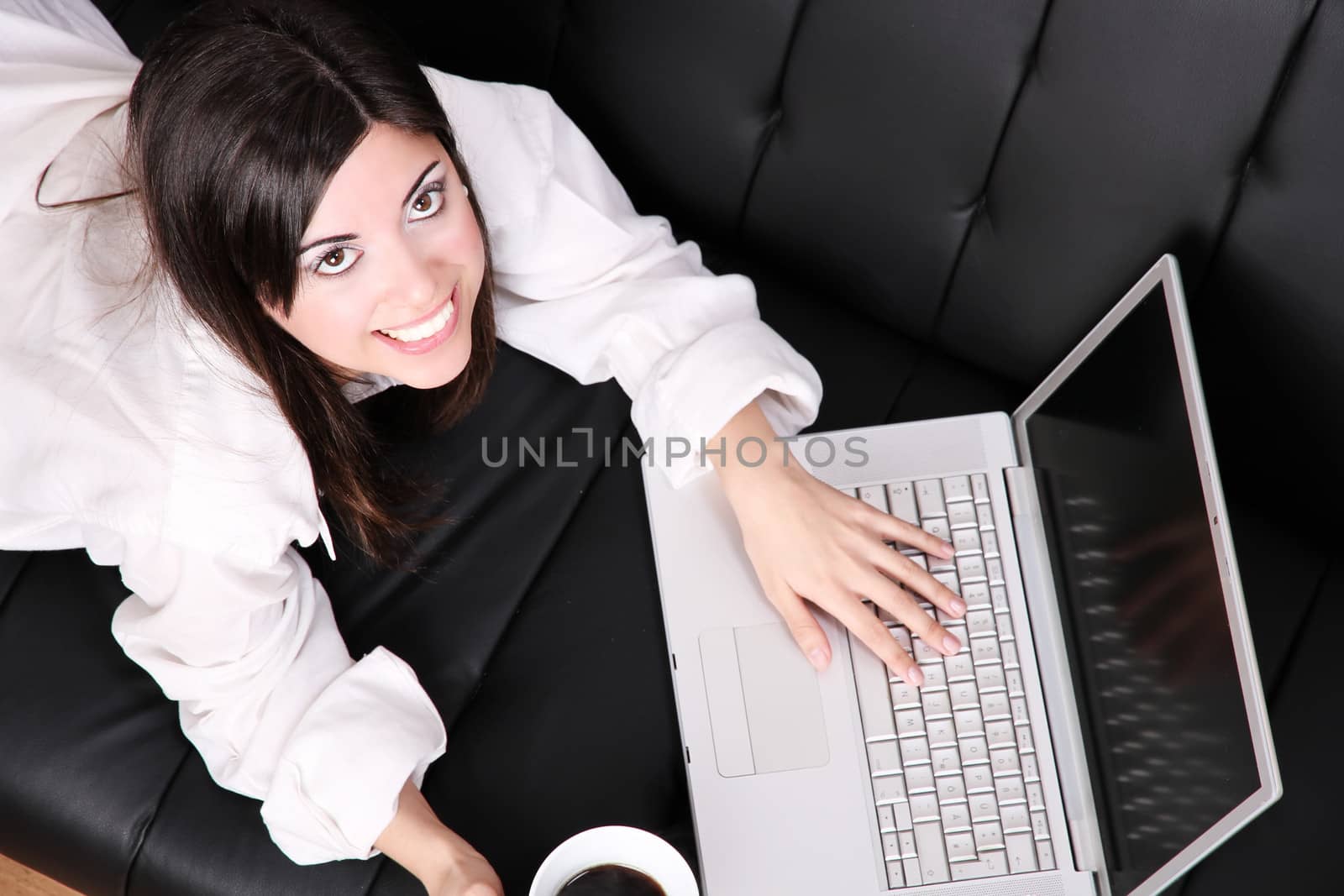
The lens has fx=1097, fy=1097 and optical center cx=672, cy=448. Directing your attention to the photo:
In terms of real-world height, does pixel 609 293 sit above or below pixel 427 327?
above

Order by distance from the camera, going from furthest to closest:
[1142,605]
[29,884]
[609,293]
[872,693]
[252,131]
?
[29,884]
[609,293]
[872,693]
[1142,605]
[252,131]

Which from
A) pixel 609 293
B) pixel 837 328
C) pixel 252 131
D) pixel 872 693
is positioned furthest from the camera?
pixel 837 328

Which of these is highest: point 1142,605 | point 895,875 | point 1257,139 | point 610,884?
point 1257,139

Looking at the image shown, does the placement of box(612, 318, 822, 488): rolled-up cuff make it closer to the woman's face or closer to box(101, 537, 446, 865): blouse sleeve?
the woman's face

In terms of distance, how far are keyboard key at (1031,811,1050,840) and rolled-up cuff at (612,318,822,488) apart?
421 mm

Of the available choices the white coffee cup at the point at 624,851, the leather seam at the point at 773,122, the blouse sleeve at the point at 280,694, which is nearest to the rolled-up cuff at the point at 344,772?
the blouse sleeve at the point at 280,694

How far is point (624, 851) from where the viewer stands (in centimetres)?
86

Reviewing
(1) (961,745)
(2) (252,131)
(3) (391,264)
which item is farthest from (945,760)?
(2) (252,131)

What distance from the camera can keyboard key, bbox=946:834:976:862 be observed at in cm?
98

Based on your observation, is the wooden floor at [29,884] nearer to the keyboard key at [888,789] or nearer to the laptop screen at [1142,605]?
the keyboard key at [888,789]

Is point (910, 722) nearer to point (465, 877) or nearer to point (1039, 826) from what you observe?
point (1039, 826)

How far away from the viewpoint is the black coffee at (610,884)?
2.77 ft

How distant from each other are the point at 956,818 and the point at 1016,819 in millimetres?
54

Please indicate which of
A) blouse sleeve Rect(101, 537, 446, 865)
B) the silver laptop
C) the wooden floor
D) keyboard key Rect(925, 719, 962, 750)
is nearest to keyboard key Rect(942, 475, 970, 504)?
the silver laptop
